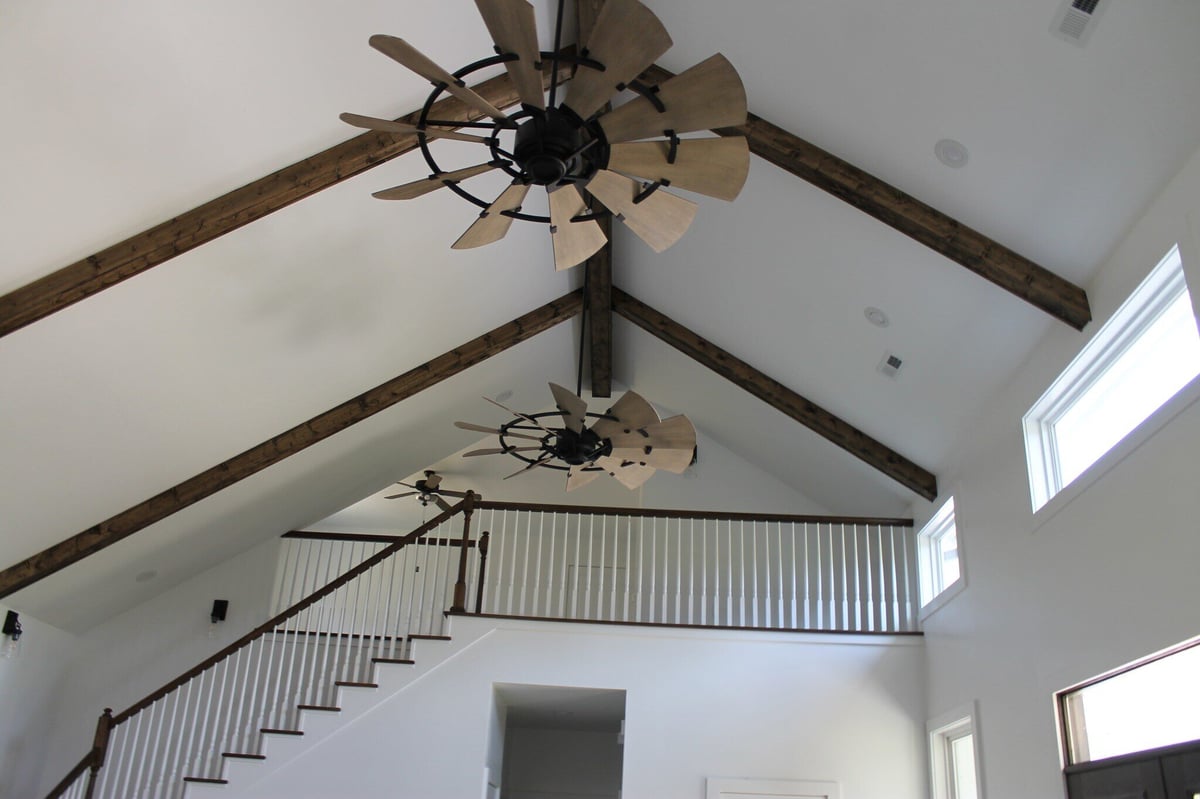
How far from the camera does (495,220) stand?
157 inches

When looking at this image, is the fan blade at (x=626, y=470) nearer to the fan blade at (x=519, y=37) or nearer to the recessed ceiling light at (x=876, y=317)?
the recessed ceiling light at (x=876, y=317)

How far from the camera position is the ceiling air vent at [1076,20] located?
12.3 feet

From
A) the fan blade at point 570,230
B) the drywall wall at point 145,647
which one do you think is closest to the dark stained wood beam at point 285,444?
the drywall wall at point 145,647

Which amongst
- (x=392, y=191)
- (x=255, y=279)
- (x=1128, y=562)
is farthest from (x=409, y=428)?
(x=1128, y=562)

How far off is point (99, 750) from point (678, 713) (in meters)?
4.34

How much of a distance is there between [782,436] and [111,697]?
6.59m

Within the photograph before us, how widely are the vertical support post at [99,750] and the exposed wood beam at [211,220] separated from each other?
3956mm

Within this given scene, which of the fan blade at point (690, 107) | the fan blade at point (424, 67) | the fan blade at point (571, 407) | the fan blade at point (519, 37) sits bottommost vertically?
the fan blade at point (424, 67)

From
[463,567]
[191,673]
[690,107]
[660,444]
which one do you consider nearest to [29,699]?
[191,673]

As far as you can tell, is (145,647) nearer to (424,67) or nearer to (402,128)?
(402,128)

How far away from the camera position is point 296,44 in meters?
4.59

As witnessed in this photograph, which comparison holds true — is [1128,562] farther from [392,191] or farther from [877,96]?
[392,191]

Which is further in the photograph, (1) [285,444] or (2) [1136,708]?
(1) [285,444]

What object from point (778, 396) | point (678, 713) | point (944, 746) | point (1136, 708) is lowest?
point (1136, 708)
